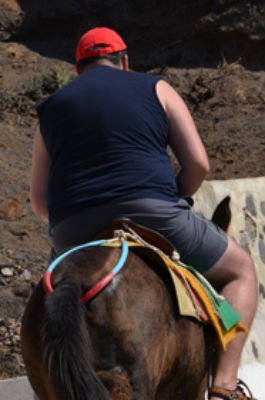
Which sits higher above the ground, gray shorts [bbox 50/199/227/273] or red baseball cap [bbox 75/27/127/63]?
red baseball cap [bbox 75/27/127/63]

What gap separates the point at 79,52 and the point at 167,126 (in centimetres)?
56

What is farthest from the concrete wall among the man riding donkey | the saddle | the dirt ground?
the saddle

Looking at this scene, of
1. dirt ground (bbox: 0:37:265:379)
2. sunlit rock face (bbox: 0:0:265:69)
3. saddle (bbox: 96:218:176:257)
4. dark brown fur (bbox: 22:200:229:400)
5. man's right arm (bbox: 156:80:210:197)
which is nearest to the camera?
Answer: dark brown fur (bbox: 22:200:229:400)

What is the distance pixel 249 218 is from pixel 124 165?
9.57 feet

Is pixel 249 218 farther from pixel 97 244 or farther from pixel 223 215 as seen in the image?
pixel 97 244

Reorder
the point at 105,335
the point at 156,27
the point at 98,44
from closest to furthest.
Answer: the point at 105,335 < the point at 98,44 < the point at 156,27

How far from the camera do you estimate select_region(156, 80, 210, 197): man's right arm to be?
4684mm

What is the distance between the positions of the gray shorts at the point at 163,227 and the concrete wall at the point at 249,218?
7.59ft

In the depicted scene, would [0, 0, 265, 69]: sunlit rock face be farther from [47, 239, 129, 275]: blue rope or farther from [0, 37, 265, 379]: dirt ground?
[47, 239, 129, 275]: blue rope

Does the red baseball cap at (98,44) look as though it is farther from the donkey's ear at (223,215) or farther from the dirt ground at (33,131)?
the dirt ground at (33,131)

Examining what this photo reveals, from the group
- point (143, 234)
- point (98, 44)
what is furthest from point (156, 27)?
point (143, 234)

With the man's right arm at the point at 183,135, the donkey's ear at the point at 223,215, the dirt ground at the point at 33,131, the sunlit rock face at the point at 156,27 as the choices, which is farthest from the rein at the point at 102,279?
the sunlit rock face at the point at 156,27

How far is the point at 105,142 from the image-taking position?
4551 millimetres

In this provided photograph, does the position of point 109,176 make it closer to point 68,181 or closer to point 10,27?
point 68,181
